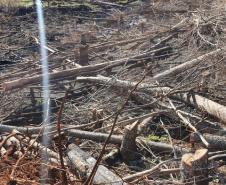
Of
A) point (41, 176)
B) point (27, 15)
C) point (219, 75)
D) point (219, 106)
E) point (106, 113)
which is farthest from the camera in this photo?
point (27, 15)

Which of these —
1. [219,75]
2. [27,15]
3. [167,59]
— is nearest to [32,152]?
[219,75]

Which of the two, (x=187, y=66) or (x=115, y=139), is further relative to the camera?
(x=187, y=66)

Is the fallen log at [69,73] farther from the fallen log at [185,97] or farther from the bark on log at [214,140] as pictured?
the bark on log at [214,140]

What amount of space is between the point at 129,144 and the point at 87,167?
1.19 m

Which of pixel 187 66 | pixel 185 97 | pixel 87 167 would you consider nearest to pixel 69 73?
pixel 187 66

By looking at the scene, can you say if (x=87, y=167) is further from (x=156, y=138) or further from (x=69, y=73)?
(x=69, y=73)

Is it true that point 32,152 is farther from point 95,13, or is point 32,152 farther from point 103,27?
point 95,13

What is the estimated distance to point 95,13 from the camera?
14.9 m

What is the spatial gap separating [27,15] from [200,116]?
9850 millimetres

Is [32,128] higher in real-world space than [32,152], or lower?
lower

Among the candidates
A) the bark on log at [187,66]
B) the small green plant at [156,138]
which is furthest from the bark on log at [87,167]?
the bark on log at [187,66]

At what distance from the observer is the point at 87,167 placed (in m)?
4.46

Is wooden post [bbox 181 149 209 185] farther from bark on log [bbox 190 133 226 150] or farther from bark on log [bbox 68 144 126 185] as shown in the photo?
bark on log [bbox 190 133 226 150]

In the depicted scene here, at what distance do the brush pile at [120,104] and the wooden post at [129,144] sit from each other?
1cm
